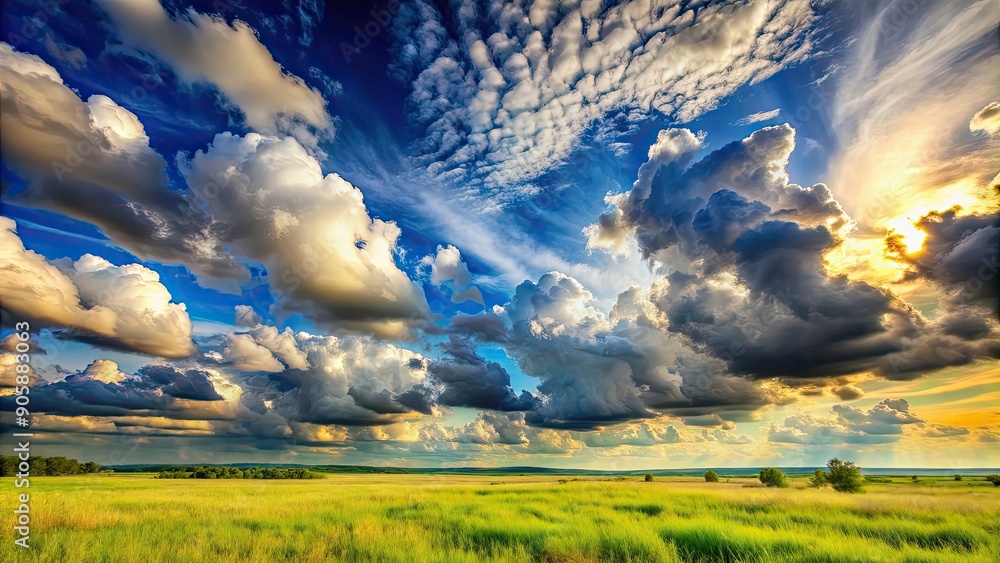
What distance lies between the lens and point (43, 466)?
84.3 metres

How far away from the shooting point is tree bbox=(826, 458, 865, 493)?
141 feet

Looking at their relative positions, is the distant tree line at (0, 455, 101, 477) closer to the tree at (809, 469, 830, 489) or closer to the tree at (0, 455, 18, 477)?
the tree at (0, 455, 18, 477)

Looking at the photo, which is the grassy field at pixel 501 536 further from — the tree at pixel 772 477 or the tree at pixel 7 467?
the tree at pixel 7 467

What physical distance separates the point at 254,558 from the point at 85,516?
991 centimetres

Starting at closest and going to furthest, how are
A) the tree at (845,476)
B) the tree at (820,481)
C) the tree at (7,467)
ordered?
the tree at (845,476), the tree at (820,481), the tree at (7,467)

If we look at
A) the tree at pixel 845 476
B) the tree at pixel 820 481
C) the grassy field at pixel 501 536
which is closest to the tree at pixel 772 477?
the tree at pixel 820 481

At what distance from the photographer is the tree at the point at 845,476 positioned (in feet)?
141

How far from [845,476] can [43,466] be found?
143 meters

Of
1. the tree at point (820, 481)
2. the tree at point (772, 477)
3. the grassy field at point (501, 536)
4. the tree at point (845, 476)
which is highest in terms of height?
the grassy field at point (501, 536)

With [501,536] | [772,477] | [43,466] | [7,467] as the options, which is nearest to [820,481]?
[772,477]

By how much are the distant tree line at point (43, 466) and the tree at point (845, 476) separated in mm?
130824

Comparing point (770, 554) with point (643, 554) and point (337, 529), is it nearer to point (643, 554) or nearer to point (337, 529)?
point (643, 554)

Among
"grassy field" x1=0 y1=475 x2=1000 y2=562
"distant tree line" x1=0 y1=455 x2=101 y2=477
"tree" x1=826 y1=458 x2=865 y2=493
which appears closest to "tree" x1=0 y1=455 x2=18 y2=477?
"distant tree line" x1=0 y1=455 x2=101 y2=477

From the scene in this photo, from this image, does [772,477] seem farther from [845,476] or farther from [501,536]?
[501,536]
